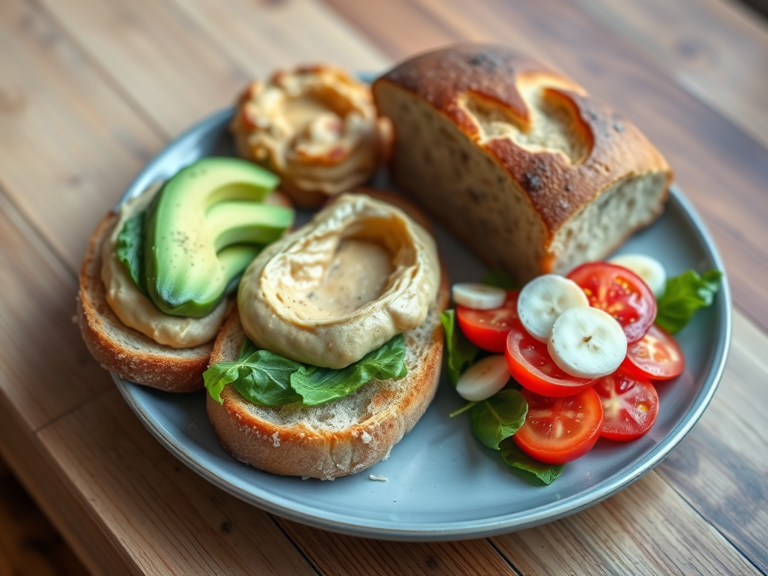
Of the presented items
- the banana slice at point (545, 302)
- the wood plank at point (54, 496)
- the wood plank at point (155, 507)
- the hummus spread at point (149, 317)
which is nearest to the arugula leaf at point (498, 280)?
the banana slice at point (545, 302)

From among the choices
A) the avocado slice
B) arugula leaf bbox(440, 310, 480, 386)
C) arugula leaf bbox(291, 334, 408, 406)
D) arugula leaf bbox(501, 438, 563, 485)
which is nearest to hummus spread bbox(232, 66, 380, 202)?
the avocado slice

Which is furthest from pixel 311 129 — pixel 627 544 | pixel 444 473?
pixel 627 544

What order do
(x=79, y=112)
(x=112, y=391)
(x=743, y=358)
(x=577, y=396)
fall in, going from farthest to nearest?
(x=79, y=112) → (x=743, y=358) → (x=112, y=391) → (x=577, y=396)

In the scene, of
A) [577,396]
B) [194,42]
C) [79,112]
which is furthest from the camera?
[194,42]

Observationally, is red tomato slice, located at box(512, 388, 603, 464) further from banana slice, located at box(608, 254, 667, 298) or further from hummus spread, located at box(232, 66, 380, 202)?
hummus spread, located at box(232, 66, 380, 202)

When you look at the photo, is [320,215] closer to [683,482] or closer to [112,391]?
[112,391]

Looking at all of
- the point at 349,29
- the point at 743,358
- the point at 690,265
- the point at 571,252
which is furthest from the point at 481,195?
the point at 349,29

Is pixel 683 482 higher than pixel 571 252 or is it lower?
lower
